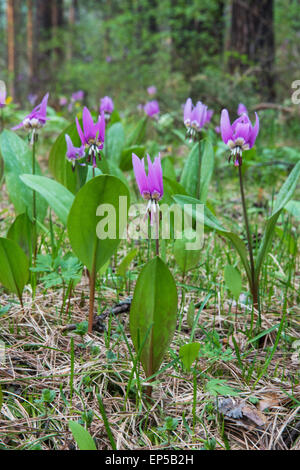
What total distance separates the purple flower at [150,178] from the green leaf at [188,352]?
47 centimetres

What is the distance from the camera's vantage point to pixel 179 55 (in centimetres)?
852

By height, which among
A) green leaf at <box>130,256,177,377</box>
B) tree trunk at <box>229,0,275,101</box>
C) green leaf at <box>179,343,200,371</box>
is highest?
tree trunk at <box>229,0,275,101</box>

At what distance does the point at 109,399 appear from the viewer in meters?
1.26

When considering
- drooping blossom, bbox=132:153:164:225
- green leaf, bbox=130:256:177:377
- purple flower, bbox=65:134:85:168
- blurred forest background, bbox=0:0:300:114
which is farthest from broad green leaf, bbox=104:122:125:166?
green leaf, bbox=130:256:177:377

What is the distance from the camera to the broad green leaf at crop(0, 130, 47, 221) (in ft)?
7.00

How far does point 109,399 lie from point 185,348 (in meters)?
0.29

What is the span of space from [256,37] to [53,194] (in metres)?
5.35

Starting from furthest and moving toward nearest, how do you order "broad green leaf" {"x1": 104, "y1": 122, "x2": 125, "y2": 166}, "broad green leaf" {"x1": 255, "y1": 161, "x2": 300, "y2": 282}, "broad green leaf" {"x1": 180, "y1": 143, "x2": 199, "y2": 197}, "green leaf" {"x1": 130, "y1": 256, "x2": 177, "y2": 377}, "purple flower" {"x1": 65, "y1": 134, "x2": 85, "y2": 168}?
"broad green leaf" {"x1": 104, "y1": 122, "x2": 125, "y2": 166} → "broad green leaf" {"x1": 180, "y1": 143, "x2": 199, "y2": 197} → "purple flower" {"x1": 65, "y1": 134, "x2": 85, "y2": 168} → "broad green leaf" {"x1": 255, "y1": 161, "x2": 300, "y2": 282} → "green leaf" {"x1": 130, "y1": 256, "x2": 177, "y2": 377}

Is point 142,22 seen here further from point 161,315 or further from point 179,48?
point 161,315

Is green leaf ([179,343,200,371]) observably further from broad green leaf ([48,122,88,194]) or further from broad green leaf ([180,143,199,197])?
broad green leaf ([180,143,199,197])

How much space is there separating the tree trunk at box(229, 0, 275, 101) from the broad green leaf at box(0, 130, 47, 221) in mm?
4554

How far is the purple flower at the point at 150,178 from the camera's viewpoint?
1228 mm

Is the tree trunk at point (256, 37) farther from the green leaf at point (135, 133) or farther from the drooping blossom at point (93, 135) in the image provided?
the drooping blossom at point (93, 135)
